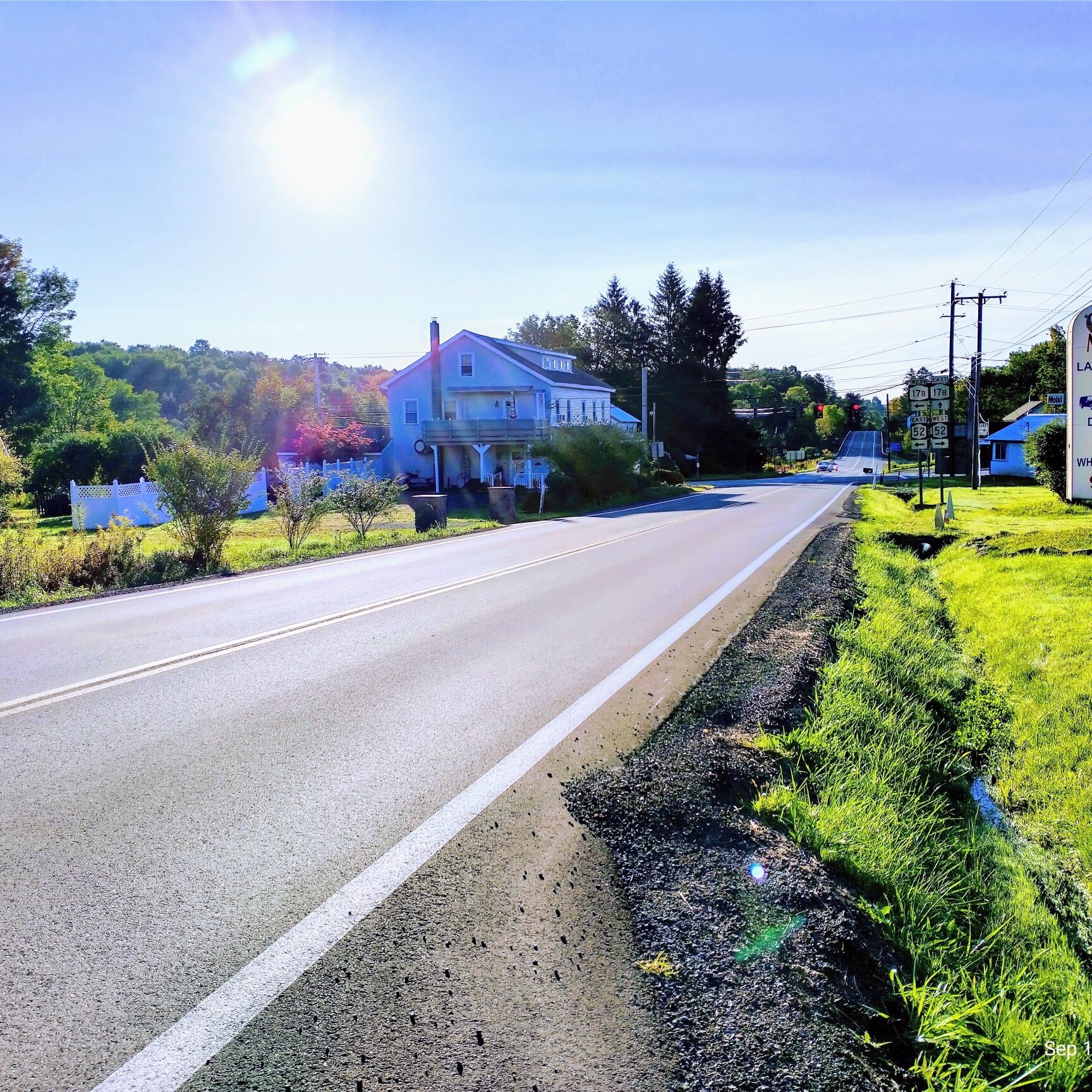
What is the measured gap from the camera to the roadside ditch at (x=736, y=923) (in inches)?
111

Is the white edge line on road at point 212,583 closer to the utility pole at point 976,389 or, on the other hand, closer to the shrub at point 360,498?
the shrub at point 360,498

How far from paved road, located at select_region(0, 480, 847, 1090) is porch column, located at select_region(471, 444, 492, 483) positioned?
33767 mm

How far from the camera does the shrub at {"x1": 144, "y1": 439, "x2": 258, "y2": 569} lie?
15.6 metres

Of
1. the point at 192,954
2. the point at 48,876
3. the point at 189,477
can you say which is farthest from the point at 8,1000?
the point at 189,477

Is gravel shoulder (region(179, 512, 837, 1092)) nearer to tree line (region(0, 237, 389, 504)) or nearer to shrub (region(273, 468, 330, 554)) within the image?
shrub (region(273, 468, 330, 554))

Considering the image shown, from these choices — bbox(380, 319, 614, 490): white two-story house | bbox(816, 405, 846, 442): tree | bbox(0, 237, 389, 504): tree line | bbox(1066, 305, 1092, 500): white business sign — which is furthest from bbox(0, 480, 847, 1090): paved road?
bbox(816, 405, 846, 442): tree

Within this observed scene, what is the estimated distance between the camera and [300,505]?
19.6 meters

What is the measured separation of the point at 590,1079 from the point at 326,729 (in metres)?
3.62

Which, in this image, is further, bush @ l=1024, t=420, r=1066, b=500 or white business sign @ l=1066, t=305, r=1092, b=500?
bush @ l=1024, t=420, r=1066, b=500

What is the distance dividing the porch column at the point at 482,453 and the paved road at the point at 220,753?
33.8 metres

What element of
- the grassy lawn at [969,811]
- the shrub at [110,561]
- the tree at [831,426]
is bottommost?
the grassy lawn at [969,811]

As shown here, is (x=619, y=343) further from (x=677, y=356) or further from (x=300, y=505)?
(x=300, y=505)

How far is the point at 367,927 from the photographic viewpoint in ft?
11.5

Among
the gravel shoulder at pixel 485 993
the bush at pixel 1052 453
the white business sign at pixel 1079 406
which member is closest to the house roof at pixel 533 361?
the bush at pixel 1052 453
